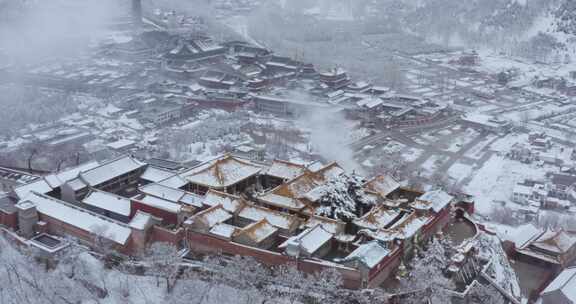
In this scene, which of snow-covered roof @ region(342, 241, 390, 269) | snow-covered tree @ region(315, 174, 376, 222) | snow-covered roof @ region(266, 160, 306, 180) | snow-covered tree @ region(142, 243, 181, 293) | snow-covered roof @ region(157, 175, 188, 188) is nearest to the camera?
snow-covered roof @ region(342, 241, 390, 269)

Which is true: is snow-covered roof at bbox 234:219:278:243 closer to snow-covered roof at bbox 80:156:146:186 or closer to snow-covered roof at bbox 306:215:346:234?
snow-covered roof at bbox 306:215:346:234

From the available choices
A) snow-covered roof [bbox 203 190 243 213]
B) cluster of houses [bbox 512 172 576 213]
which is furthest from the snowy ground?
snow-covered roof [bbox 203 190 243 213]

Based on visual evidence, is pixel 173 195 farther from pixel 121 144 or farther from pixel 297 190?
pixel 121 144

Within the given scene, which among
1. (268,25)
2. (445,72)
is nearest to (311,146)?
(445,72)

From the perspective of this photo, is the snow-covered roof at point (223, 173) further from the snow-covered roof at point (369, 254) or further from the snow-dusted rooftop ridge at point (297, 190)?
the snow-covered roof at point (369, 254)

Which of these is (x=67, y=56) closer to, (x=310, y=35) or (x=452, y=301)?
(x=310, y=35)

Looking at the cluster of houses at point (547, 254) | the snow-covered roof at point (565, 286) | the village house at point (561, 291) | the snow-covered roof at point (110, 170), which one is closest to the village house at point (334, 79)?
the snow-covered roof at point (110, 170)

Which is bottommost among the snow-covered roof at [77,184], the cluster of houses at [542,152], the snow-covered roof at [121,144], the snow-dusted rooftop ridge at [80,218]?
the cluster of houses at [542,152]
